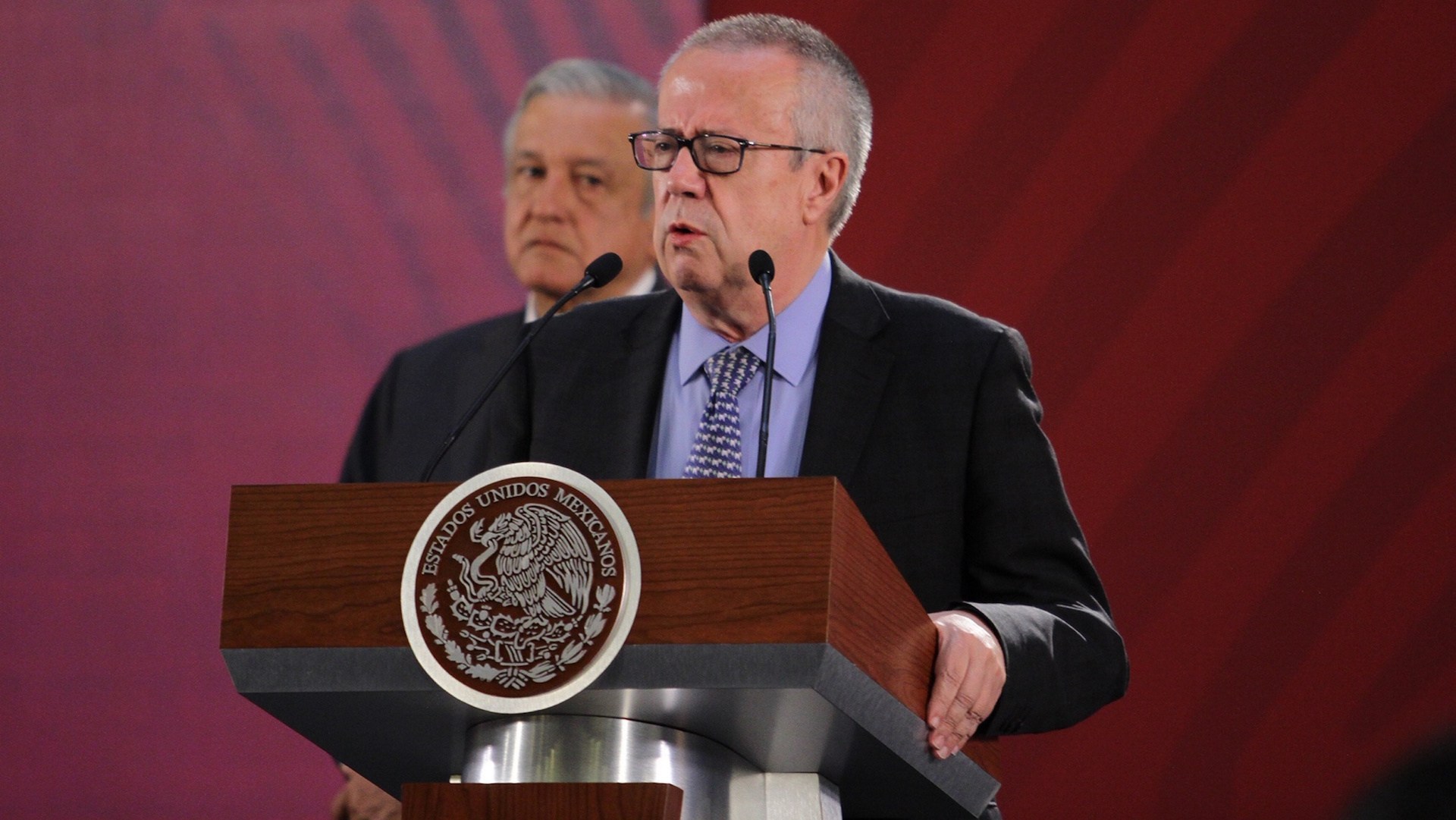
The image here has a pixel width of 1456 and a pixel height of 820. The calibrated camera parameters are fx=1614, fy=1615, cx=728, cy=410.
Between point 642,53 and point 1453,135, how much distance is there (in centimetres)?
177

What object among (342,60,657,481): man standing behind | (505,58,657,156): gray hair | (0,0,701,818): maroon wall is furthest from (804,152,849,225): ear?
(0,0,701,818): maroon wall

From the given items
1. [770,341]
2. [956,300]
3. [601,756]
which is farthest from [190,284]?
[601,756]

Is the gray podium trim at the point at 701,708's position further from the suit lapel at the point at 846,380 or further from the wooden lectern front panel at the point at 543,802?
the suit lapel at the point at 846,380

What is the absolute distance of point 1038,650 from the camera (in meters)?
1.59

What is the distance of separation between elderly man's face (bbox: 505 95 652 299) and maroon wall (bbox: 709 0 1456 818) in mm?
637

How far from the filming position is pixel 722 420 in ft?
6.20

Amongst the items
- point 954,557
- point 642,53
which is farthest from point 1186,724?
point 642,53

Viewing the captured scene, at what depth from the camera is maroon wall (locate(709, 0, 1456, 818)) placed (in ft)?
9.94

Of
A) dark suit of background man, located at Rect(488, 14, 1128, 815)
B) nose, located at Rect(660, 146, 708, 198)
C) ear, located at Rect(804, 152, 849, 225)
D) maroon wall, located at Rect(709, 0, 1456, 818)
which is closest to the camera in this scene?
dark suit of background man, located at Rect(488, 14, 1128, 815)

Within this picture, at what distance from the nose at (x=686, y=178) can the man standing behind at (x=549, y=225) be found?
1345mm

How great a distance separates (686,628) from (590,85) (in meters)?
2.41

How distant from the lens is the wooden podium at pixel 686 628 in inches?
47.5

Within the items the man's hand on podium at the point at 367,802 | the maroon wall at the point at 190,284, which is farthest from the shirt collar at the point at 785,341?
the maroon wall at the point at 190,284

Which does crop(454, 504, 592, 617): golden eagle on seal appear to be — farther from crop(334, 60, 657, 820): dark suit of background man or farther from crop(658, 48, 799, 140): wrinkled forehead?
crop(334, 60, 657, 820): dark suit of background man
